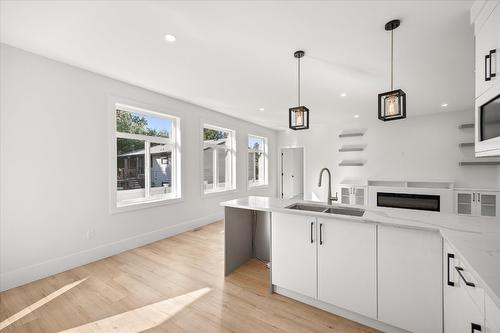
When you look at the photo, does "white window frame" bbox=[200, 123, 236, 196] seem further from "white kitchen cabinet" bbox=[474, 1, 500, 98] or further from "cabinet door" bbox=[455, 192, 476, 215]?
"cabinet door" bbox=[455, 192, 476, 215]

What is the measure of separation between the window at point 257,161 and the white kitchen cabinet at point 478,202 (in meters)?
4.83

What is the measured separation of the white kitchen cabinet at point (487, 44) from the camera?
1.40 metres

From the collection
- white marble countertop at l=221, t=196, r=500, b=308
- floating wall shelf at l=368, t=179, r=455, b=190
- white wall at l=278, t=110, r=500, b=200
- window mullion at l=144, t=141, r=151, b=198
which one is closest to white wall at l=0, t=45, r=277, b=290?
window mullion at l=144, t=141, r=151, b=198

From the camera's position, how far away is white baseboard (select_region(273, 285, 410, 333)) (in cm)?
177

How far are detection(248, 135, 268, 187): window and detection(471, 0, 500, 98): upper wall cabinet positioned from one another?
17.4 feet

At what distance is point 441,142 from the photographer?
5.14 meters

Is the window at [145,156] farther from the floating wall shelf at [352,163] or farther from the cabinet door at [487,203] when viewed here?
the cabinet door at [487,203]

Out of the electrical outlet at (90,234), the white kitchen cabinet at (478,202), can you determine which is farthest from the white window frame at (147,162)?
the white kitchen cabinet at (478,202)

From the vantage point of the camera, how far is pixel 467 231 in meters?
1.47

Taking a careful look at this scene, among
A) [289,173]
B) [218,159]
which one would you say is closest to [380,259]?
[218,159]

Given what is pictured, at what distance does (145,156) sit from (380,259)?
12.2 feet

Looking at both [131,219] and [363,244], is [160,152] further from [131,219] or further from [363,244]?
[363,244]

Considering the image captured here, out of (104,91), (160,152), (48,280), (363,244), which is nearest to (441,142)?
(363,244)

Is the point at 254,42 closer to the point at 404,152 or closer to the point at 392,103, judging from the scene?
the point at 392,103
